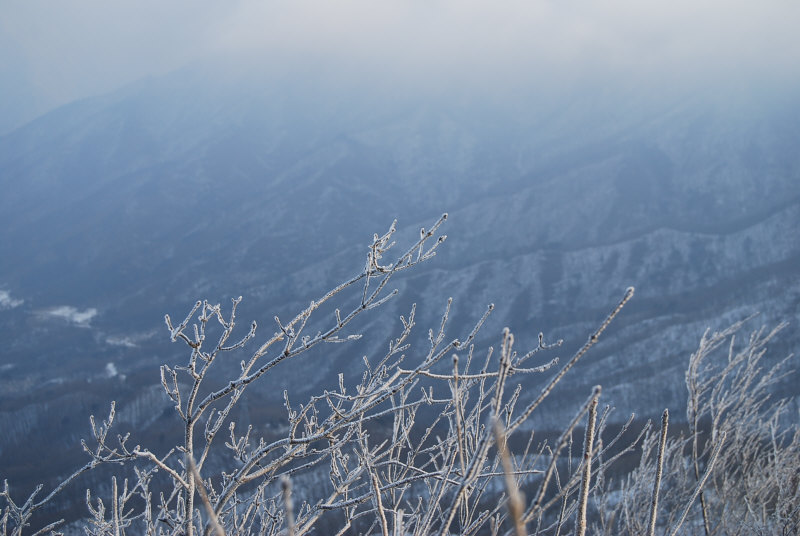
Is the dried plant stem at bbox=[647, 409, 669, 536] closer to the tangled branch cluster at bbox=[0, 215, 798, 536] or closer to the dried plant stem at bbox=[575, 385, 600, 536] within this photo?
the tangled branch cluster at bbox=[0, 215, 798, 536]

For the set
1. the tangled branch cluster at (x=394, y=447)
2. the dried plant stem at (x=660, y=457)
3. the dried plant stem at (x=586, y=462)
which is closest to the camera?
the dried plant stem at (x=586, y=462)

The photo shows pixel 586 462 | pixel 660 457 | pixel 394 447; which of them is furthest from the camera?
pixel 394 447

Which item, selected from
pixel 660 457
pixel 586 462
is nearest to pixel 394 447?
pixel 660 457

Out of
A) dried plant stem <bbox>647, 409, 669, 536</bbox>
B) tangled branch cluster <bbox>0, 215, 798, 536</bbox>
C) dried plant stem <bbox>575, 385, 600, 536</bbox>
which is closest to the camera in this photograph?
dried plant stem <bbox>575, 385, 600, 536</bbox>

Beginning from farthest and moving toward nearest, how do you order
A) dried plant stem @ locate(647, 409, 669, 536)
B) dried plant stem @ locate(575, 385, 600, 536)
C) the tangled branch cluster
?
dried plant stem @ locate(647, 409, 669, 536) < the tangled branch cluster < dried plant stem @ locate(575, 385, 600, 536)

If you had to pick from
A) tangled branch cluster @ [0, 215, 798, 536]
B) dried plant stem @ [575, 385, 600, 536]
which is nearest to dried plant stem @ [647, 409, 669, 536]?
tangled branch cluster @ [0, 215, 798, 536]

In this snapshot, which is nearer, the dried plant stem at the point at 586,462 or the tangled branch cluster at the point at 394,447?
the dried plant stem at the point at 586,462

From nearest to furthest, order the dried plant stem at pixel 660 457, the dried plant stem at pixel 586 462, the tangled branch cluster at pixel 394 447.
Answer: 1. the dried plant stem at pixel 586 462
2. the tangled branch cluster at pixel 394 447
3. the dried plant stem at pixel 660 457

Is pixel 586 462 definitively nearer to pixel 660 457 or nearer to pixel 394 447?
pixel 660 457

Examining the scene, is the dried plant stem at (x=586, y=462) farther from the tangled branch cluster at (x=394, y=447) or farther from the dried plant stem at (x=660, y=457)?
the dried plant stem at (x=660, y=457)

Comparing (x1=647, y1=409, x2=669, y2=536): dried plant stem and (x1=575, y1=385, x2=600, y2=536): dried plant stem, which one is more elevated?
(x1=575, y1=385, x2=600, y2=536): dried plant stem

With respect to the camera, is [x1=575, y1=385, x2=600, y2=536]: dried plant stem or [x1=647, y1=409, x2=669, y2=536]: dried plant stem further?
[x1=647, y1=409, x2=669, y2=536]: dried plant stem

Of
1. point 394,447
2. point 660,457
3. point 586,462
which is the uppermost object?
point 586,462

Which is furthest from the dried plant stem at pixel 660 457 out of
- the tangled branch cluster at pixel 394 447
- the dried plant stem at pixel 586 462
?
the dried plant stem at pixel 586 462
